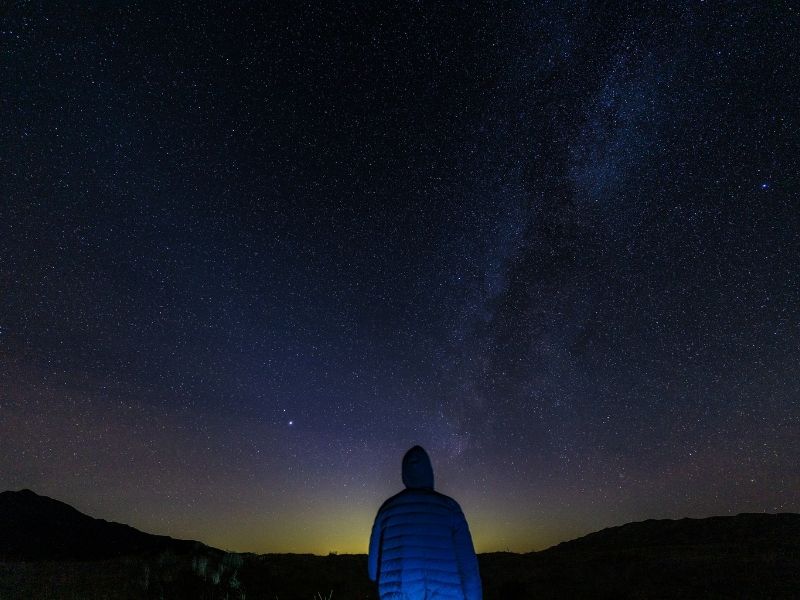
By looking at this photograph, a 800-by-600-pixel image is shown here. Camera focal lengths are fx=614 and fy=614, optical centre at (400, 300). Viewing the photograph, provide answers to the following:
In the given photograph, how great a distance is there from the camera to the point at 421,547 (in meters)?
5.00

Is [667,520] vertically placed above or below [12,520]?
below

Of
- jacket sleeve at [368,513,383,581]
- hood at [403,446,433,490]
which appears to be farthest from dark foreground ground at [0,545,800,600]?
hood at [403,446,433,490]

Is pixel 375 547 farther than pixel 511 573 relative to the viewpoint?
No

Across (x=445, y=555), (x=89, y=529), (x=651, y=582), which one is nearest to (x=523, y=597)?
(x=651, y=582)

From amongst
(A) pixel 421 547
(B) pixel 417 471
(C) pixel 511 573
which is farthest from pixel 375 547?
(C) pixel 511 573

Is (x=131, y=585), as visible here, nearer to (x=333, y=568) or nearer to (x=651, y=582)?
(x=333, y=568)

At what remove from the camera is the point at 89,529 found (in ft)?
130

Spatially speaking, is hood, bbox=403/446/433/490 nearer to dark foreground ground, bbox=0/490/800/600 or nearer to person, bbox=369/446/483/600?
person, bbox=369/446/483/600

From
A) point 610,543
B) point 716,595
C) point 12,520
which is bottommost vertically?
point 716,595

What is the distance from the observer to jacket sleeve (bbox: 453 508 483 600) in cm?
509

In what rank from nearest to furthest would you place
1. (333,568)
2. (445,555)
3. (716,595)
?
(445,555)
(716,595)
(333,568)

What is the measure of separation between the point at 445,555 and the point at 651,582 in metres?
14.6

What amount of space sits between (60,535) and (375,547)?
127 feet

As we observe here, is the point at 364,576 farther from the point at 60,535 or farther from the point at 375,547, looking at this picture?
the point at 60,535
